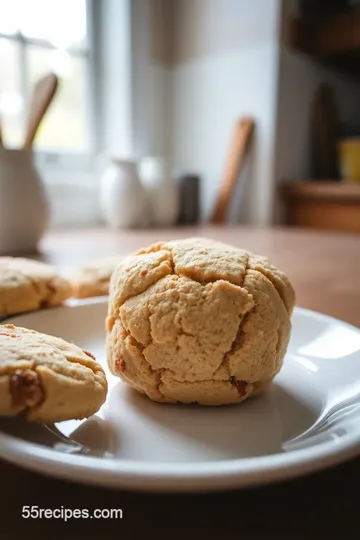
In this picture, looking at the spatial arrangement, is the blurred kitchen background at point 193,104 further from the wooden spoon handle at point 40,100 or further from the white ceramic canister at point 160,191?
the wooden spoon handle at point 40,100

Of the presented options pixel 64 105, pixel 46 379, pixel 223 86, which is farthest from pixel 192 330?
pixel 223 86

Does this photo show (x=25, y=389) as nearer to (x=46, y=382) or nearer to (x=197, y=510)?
(x=46, y=382)

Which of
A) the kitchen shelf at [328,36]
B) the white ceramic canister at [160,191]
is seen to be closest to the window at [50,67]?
the white ceramic canister at [160,191]

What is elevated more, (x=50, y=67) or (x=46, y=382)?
(x=50, y=67)

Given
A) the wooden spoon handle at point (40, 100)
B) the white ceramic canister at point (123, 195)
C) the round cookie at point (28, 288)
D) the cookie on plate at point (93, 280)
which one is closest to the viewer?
the round cookie at point (28, 288)

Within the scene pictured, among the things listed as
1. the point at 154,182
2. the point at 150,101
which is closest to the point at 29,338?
the point at 154,182
